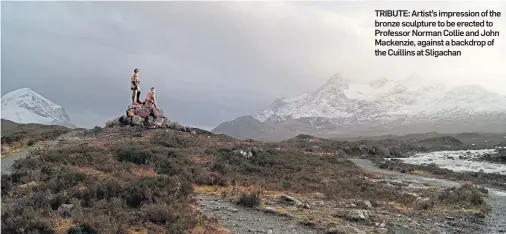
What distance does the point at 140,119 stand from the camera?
47.1 m

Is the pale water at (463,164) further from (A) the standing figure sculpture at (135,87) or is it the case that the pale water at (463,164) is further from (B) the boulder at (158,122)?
(A) the standing figure sculpture at (135,87)

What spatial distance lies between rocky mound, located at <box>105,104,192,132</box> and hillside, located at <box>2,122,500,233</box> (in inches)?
676

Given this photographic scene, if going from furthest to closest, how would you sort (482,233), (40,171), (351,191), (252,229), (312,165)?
(312,165) < (351,191) < (40,171) < (482,233) < (252,229)

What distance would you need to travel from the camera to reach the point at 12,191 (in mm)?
16547

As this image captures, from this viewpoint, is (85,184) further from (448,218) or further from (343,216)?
(448,218)

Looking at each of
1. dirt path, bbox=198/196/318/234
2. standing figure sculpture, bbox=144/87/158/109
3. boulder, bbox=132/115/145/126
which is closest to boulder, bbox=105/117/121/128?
boulder, bbox=132/115/145/126

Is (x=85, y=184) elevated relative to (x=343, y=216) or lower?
elevated

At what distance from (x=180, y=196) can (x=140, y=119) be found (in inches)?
1286

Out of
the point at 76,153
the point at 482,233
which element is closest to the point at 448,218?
the point at 482,233

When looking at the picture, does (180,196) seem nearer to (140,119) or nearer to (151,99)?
(140,119)

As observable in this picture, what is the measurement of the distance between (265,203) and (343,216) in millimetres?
3336

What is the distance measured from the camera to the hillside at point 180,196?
12.3 metres

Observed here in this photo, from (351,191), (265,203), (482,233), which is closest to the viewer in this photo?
(482,233)

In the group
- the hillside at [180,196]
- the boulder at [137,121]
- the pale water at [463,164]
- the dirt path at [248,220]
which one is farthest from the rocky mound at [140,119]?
the pale water at [463,164]
